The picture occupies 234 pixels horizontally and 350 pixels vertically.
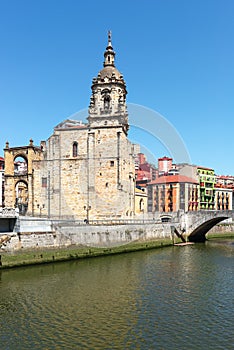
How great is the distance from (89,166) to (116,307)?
2981 centimetres

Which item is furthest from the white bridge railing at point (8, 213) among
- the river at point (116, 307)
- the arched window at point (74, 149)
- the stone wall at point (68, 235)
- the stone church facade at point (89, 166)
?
the arched window at point (74, 149)

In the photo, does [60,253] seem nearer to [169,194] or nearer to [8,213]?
[8,213]

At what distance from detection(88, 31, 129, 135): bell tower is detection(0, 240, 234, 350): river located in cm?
2217

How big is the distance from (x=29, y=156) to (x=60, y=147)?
3.99 metres

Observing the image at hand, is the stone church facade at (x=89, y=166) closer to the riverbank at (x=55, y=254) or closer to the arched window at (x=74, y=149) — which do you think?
the arched window at (x=74, y=149)

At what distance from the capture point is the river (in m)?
14.0

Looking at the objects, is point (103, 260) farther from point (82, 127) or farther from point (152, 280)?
point (82, 127)

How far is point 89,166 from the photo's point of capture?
46750 mm

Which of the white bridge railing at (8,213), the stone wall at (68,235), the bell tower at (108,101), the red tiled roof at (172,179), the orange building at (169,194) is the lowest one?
the stone wall at (68,235)

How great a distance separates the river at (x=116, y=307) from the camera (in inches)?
553

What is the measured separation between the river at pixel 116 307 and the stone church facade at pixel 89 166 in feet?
55.8

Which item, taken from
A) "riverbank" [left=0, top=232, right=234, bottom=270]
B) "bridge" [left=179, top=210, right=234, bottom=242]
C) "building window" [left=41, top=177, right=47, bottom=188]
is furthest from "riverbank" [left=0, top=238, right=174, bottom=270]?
"building window" [left=41, top=177, right=47, bottom=188]

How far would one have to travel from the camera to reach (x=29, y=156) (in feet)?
159

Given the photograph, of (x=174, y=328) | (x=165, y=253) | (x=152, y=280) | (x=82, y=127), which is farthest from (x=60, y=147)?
(x=174, y=328)
